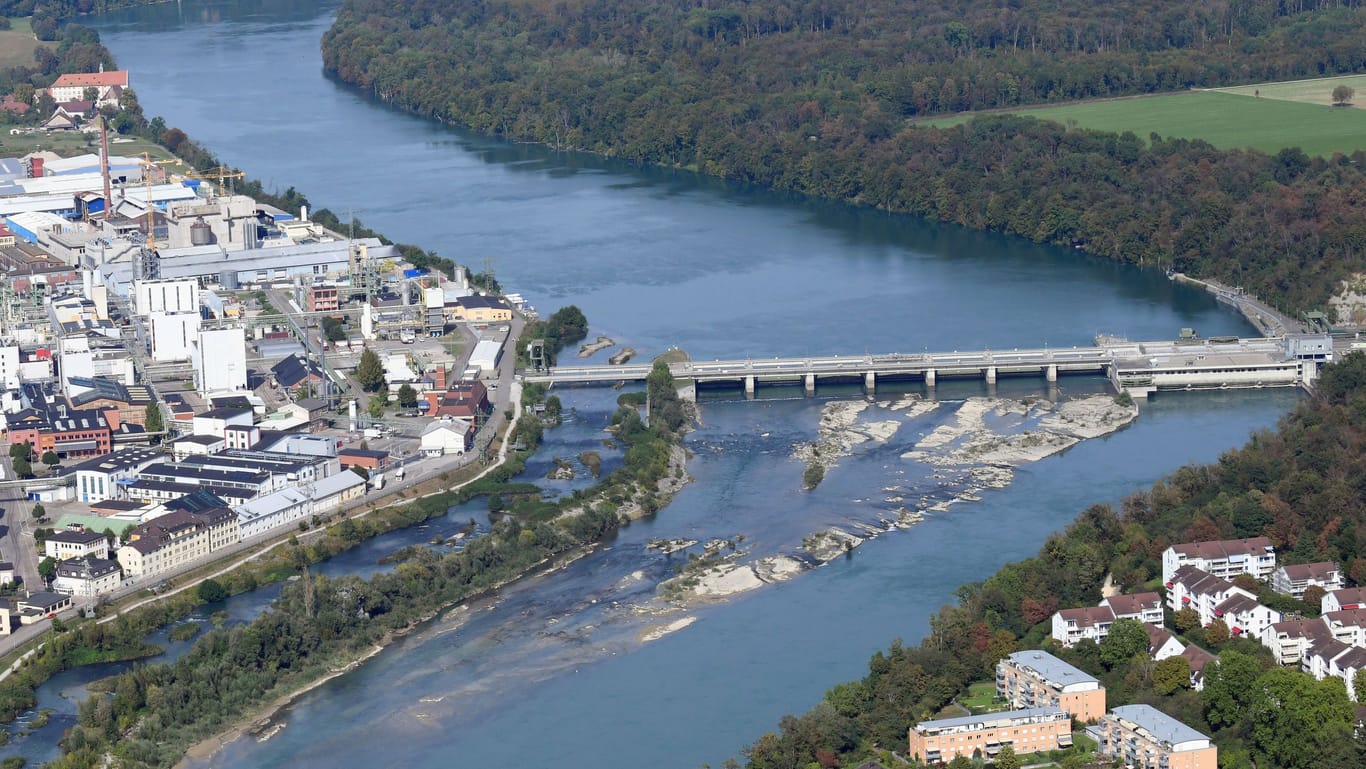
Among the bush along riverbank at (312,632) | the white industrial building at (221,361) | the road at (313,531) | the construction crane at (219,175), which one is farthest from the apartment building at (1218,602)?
the construction crane at (219,175)

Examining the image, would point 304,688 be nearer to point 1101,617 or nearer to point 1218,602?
point 1101,617

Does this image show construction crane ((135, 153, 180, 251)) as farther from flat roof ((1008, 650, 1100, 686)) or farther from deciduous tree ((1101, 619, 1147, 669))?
deciduous tree ((1101, 619, 1147, 669))

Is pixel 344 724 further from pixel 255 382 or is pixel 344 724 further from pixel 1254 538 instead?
pixel 255 382

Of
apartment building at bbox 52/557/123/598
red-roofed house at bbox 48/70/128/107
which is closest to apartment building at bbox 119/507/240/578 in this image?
apartment building at bbox 52/557/123/598

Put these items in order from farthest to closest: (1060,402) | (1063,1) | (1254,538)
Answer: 1. (1063,1)
2. (1060,402)
3. (1254,538)

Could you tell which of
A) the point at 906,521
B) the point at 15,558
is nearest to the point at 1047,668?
the point at 906,521

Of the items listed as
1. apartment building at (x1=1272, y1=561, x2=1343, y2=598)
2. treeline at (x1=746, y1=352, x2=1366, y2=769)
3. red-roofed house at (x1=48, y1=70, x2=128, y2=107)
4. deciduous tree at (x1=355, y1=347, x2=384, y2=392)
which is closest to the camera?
treeline at (x1=746, y1=352, x2=1366, y2=769)

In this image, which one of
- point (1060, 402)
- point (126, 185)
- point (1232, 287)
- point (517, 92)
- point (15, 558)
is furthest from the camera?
point (517, 92)
